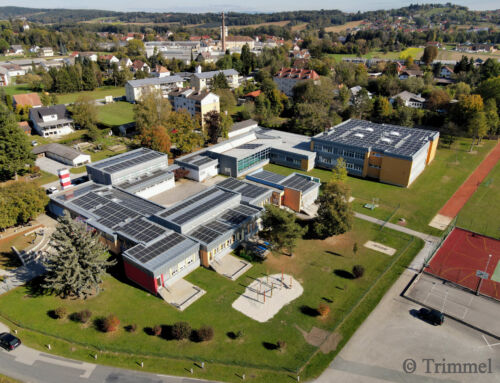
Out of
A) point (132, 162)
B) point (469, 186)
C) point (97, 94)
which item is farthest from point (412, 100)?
point (97, 94)

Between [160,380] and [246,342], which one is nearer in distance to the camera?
[160,380]

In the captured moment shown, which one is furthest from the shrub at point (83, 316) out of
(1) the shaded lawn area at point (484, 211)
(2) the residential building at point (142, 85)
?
(2) the residential building at point (142, 85)

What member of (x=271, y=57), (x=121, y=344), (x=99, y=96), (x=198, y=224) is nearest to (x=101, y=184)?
(x=198, y=224)

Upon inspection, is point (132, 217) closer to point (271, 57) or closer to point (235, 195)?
point (235, 195)

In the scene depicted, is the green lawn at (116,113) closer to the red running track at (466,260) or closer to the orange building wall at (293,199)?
the orange building wall at (293,199)

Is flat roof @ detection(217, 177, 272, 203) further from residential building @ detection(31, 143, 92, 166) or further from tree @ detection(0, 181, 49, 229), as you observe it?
residential building @ detection(31, 143, 92, 166)

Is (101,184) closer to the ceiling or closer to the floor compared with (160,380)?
closer to the ceiling

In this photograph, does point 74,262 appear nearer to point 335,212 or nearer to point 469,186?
point 335,212
